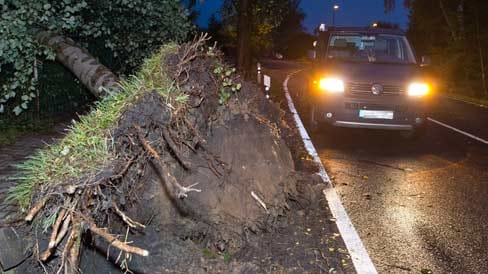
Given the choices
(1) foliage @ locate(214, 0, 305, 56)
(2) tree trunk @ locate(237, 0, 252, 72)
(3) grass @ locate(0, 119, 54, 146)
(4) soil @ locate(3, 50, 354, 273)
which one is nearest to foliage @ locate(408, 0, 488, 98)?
(1) foliage @ locate(214, 0, 305, 56)

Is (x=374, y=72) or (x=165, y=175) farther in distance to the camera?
(x=374, y=72)

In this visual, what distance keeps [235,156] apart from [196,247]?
1.13 meters

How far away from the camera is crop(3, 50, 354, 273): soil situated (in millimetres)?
3596

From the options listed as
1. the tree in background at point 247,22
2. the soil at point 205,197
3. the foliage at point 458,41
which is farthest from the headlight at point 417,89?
the foliage at point 458,41

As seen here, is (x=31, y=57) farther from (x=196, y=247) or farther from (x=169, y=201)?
(x=196, y=247)

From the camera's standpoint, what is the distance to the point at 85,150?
3510 mm

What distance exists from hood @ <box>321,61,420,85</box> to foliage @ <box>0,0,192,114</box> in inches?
115

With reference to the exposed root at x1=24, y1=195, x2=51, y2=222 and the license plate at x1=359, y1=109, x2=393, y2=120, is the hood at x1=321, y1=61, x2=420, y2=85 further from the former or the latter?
the exposed root at x1=24, y1=195, x2=51, y2=222

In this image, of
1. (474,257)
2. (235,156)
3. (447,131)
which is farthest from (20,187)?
(447,131)

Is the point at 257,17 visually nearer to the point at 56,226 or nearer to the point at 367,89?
the point at 367,89

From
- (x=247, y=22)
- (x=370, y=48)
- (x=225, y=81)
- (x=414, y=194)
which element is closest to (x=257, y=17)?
(x=247, y=22)

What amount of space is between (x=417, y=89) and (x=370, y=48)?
1.54 m

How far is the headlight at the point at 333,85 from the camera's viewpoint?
29.3 feet

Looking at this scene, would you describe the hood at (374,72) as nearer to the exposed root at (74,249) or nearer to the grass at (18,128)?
the grass at (18,128)
